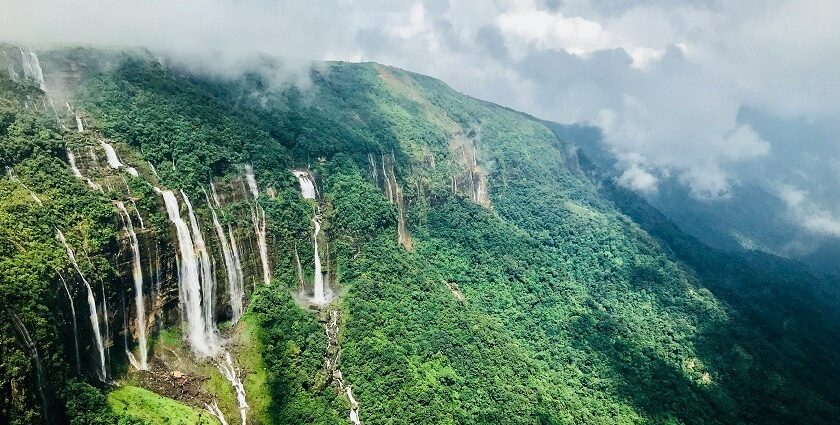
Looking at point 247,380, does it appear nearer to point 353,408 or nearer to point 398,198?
point 353,408

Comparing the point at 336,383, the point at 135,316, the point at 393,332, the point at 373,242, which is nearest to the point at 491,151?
the point at 373,242

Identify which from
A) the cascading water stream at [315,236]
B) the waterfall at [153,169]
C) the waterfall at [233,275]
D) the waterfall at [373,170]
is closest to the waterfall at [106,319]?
the waterfall at [233,275]

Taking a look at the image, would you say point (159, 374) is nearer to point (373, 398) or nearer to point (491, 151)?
point (373, 398)

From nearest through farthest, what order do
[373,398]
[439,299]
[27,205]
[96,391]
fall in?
[96,391], [27,205], [373,398], [439,299]

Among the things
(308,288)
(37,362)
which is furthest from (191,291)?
(37,362)

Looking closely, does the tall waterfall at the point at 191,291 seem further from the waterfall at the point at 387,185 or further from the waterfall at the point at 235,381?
the waterfall at the point at 387,185
